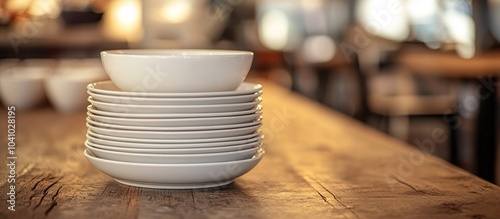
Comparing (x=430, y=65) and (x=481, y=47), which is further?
Answer: (x=481, y=47)

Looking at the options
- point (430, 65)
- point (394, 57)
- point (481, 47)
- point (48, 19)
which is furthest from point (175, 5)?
point (481, 47)

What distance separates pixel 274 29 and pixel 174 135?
25.1 ft

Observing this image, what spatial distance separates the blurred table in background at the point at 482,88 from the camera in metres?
3.26

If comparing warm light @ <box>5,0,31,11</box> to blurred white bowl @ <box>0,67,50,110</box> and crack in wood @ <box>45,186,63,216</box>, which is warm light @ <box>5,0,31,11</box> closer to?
blurred white bowl @ <box>0,67,50,110</box>

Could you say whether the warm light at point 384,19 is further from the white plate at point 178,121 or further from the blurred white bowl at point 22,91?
the white plate at point 178,121

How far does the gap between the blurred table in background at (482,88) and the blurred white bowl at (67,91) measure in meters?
1.93

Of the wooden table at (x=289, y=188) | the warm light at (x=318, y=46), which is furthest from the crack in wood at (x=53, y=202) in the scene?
the warm light at (x=318, y=46)

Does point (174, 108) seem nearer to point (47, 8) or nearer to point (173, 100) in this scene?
point (173, 100)

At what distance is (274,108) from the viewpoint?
6.94 feet

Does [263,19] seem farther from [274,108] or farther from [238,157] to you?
[238,157]

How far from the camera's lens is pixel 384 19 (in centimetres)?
621

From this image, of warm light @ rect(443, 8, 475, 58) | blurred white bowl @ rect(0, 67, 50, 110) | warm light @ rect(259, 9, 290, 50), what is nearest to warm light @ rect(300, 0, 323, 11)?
warm light @ rect(259, 9, 290, 50)

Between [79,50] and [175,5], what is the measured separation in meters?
0.91

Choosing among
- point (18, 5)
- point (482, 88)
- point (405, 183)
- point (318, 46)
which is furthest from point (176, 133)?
point (318, 46)
